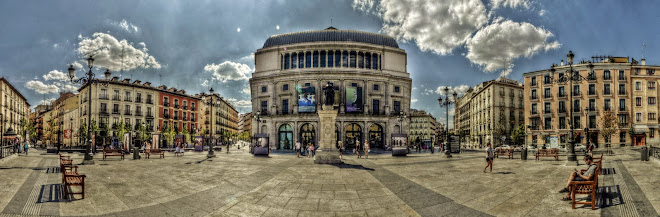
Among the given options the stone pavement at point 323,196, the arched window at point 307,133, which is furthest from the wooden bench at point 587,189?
the arched window at point 307,133

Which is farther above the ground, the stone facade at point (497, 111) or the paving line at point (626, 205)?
the stone facade at point (497, 111)

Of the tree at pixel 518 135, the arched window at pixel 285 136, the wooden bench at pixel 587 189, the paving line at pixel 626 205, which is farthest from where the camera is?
the tree at pixel 518 135

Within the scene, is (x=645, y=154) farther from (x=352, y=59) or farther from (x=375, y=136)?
(x=352, y=59)

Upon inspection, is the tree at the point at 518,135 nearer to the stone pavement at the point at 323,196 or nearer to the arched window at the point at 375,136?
the arched window at the point at 375,136

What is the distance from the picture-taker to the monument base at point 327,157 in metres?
16.4

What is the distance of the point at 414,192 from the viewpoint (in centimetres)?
834

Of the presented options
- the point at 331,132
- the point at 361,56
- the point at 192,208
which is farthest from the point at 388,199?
the point at 361,56

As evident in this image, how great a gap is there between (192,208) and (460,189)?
7493 mm

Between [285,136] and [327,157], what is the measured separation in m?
25.9

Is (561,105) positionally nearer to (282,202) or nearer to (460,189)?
(460,189)

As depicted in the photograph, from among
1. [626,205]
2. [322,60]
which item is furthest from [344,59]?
[626,205]

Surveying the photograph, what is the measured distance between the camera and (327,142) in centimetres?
1684

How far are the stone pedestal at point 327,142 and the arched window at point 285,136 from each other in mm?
24194

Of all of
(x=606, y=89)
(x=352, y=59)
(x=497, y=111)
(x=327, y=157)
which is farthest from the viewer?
(x=497, y=111)
